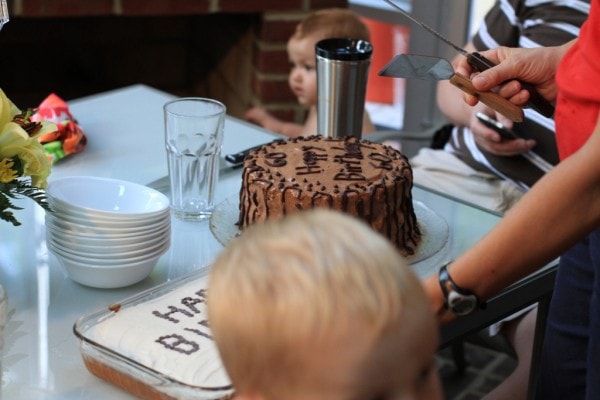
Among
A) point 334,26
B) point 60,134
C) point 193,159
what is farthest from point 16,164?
point 334,26

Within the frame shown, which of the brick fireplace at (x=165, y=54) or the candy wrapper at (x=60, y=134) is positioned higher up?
the candy wrapper at (x=60, y=134)

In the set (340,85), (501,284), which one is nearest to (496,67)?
(340,85)

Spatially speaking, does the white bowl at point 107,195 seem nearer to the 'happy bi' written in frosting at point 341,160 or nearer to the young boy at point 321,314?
the 'happy bi' written in frosting at point 341,160

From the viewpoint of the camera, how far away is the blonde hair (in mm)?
2396

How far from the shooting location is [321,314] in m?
0.62

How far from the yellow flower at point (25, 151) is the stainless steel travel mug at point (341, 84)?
51cm

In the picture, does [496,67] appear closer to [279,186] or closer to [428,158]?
[279,186]

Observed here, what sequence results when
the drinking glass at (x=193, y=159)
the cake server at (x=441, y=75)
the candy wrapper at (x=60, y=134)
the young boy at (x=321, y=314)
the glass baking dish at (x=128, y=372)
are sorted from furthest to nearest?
the candy wrapper at (x=60, y=134) → the drinking glass at (x=193, y=159) → the cake server at (x=441, y=75) → the glass baking dish at (x=128, y=372) → the young boy at (x=321, y=314)

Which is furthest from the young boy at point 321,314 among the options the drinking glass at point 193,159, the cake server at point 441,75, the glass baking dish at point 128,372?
the drinking glass at point 193,159

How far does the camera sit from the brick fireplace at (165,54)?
114 inches

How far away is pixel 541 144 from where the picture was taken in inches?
76.3

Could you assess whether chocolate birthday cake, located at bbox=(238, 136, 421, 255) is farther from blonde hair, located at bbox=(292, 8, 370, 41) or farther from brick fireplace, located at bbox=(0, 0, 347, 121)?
brick fireplace, located at bbox=(0, 0, 347, 121)

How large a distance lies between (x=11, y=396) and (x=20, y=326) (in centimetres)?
15

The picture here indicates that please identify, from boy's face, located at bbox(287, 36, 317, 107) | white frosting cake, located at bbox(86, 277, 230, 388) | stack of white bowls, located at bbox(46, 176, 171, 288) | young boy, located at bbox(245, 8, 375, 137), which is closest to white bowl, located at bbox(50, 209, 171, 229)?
stack of white bowls, located at bbox(46, 176, 171, 288)
